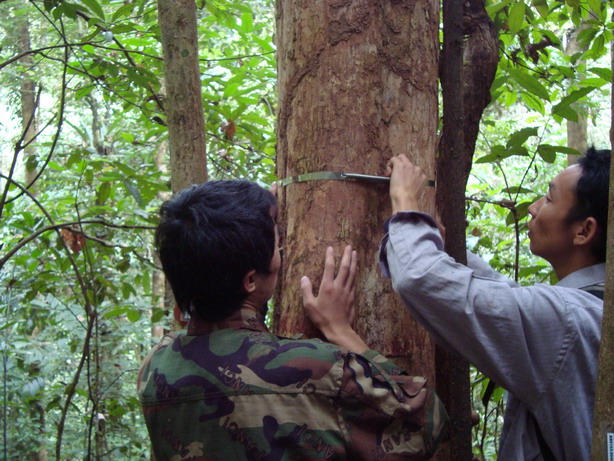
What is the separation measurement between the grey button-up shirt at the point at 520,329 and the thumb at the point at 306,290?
260 millimetres

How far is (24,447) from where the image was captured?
5.27m

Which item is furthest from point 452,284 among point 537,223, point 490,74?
point 490,74

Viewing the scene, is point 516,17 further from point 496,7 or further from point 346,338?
point 346,338

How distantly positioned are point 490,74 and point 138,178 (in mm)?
Result: 2157

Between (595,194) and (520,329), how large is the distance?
23.5 inches

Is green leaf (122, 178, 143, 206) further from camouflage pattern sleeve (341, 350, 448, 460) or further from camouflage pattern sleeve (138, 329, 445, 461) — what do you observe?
camouflage pattern sleeve (341, 350, 448, 460)

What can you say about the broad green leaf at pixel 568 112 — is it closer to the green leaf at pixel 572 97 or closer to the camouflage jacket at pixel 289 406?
the green leaf at pixel 572 97

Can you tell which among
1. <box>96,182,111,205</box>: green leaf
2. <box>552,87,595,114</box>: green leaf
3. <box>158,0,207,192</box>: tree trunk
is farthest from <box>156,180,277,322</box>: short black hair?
<box>96,182,111,205</box>: green leaf

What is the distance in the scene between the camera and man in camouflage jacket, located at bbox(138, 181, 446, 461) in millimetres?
1429

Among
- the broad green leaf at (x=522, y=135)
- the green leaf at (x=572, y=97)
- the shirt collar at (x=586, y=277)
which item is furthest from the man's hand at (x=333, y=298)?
the green leaf at (x=572, y=97)

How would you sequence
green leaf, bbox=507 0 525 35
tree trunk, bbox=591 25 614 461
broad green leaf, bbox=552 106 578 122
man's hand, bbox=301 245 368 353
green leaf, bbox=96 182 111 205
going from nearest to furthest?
1. tree trunk, bbox=591 25 614 461
2. man's hand, bbox=301 245 368 353
3. green leaf, bbox=507 0 525 35
4. broad green leaf, bbox=552 106 578 122
5. green leaf, bbox=96 182 111 205

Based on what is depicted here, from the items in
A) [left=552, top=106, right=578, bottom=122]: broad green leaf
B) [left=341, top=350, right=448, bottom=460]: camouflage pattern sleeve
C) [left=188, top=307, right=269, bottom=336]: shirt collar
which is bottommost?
[left=341, top=350, right=448, bottom=460]: camouflage pattern sleeve

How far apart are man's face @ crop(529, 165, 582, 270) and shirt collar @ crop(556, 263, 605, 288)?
10 cm

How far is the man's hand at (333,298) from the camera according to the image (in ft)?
5.64
